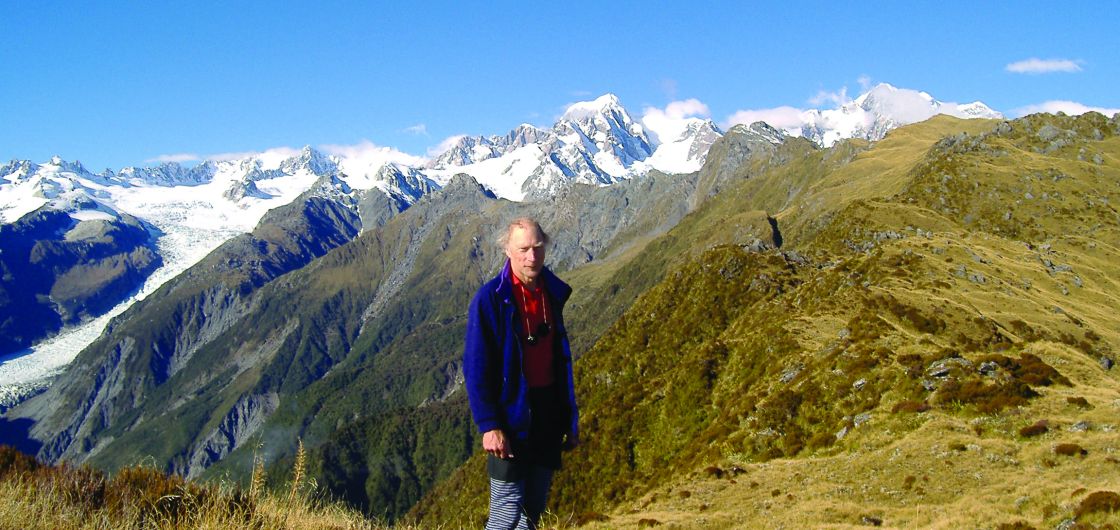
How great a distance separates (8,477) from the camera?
1012 cm

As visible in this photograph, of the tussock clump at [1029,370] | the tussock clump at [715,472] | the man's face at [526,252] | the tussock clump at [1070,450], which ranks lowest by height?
the tussock clump at [715,472]

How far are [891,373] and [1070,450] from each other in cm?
1696

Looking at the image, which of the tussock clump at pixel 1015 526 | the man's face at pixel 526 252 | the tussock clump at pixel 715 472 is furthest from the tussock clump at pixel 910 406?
the man's face at pixel 526 252

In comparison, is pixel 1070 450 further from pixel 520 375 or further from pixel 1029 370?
→ pixel 520 375

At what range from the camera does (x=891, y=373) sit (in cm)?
3725

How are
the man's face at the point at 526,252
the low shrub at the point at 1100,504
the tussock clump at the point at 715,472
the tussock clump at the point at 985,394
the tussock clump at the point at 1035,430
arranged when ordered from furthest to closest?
the tussock clump at the point at 715,472
the tussock clump at the point at 985,394
the tussock clump at the point at 1035,430
the low shrub at the point at 1100,504
the man's face at the point at 526,252

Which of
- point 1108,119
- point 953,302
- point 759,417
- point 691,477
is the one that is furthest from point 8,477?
point 1108,119

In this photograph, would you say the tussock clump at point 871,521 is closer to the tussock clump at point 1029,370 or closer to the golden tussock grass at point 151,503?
the golden tussock grass at point 151,503

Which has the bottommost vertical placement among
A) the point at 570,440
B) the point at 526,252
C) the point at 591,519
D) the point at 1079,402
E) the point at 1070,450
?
the point at 591,519

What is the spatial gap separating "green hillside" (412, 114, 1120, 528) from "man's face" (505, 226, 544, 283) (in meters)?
3.79

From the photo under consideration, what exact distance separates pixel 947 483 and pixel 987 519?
512cm

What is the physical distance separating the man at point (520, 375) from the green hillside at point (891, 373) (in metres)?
1.19

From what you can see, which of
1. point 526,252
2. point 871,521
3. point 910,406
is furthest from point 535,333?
point 910,406

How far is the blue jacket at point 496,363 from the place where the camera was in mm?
8359
